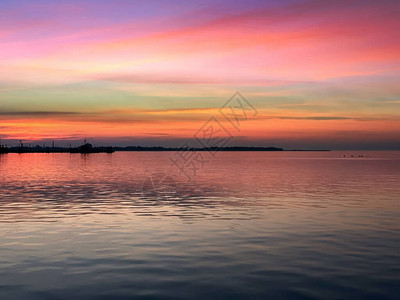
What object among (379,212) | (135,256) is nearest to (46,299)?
(135,256)

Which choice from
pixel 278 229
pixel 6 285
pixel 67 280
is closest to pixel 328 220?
pixel 278 229

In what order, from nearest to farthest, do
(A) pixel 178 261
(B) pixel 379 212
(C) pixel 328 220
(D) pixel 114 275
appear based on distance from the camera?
(D) pixel 114 275 < (A) pixel 178 261 < (C) pixel 328 220 < (B) pixel 379 212

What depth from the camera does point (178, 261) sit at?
2108cm

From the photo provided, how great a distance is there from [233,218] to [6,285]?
20.0m

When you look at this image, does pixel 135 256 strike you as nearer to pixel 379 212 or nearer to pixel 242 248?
pixel 242 248

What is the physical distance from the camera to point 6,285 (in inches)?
671

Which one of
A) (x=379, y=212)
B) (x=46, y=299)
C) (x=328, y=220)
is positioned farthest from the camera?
(x=379, y=212)

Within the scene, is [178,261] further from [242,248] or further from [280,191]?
[280,191]

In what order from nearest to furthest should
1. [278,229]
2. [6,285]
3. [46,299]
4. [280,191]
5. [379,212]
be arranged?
[46,299]
[6,285]
[278,229]
[379,212]
[280,191]

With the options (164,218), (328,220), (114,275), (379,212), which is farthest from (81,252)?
(379,212)

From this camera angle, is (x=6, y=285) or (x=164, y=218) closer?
(x=6, y=285)

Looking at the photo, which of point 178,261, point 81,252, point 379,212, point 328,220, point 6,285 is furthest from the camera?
point 379,212

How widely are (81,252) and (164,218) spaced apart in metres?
12.2

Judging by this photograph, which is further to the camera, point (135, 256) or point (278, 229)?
point (278, 229)
